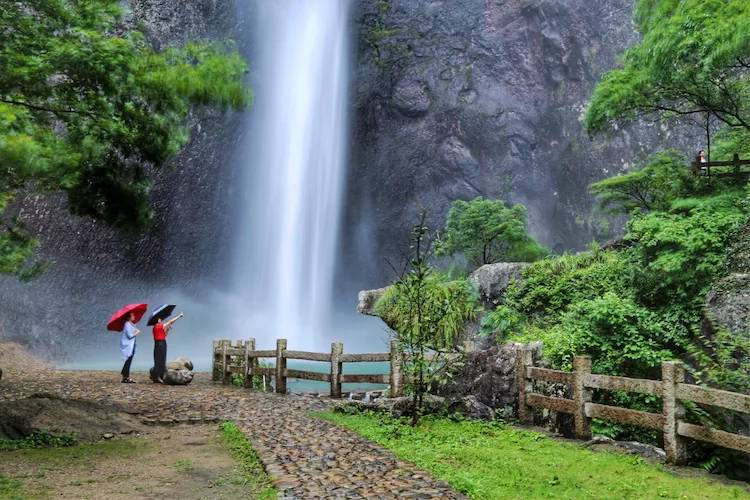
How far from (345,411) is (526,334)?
17.9 feet

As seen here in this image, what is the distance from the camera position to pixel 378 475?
229 inches

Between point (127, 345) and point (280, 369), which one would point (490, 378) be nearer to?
point (280, 369)

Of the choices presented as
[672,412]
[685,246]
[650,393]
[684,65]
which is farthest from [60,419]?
[684,65]

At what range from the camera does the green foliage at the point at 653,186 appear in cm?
1502

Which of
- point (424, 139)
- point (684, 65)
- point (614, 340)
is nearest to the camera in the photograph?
point (614, 340)

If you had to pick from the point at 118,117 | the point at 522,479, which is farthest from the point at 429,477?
the point at 118,117

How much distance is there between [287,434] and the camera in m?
8.05

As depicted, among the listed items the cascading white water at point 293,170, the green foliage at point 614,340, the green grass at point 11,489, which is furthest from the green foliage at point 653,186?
the cascading white water at point 293,170

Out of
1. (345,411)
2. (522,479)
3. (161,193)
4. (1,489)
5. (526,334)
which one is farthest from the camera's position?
(161,193)

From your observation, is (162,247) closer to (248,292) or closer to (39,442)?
(248,292)

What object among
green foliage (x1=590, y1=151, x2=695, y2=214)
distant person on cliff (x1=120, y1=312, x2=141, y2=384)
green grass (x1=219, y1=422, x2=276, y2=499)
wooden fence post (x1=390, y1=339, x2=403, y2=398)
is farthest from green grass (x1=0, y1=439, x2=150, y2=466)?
green foliage (x1=590, y1=151, x2=695, y2=214)

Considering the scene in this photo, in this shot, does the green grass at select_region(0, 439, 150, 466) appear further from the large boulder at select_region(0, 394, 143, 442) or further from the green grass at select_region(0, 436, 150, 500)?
the large boulder at select_region(0, 394, 143, 442)

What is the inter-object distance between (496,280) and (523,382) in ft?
26.2

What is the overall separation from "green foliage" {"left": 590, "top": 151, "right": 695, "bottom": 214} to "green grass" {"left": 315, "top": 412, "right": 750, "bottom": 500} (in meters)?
8.84
